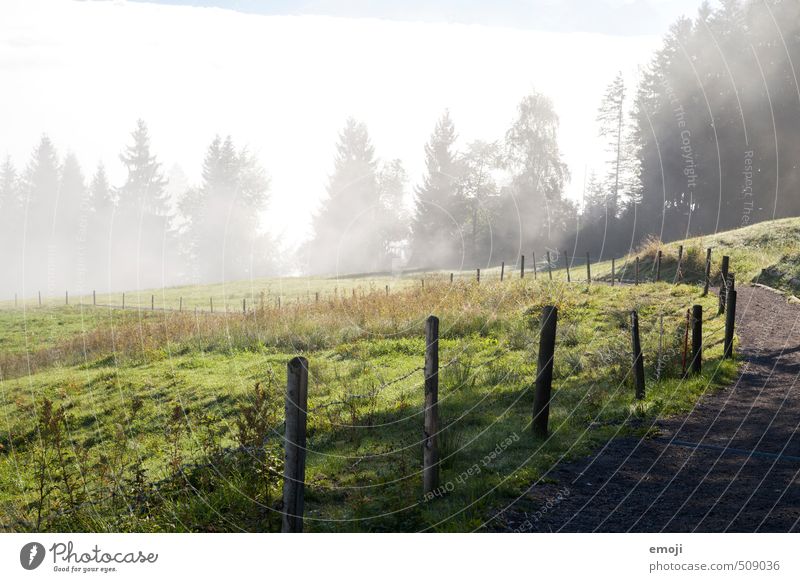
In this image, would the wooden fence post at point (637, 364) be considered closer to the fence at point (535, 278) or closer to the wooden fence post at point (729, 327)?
the wooden fence post at point (729, 327)

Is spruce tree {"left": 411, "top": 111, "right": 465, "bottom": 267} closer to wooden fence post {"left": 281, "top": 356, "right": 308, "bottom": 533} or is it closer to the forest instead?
the forest

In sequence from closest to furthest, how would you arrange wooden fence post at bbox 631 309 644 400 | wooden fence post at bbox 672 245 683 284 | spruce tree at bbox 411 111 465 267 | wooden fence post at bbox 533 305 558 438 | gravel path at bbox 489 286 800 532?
gravel path at bbox 489 286 800 532 < wooden fence post at bbox 533 305 558 438 < wooden fence post at bbox 631 309 644 400 < spruce tree at bbox 411 111 465 267 < wooden fence post at bbox 672 245 683 284

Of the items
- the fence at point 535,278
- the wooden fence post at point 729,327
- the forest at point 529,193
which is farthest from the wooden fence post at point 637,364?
the forest at point 529,193

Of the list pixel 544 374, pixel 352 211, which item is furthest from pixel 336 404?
pixel 352 211

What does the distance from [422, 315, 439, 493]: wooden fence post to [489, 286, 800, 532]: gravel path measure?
106 cm

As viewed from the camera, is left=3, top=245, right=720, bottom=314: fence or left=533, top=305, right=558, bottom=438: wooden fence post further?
left=3, top=245, right=720, bottom=314: fence

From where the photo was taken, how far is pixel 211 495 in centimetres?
867

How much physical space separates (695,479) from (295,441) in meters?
5.37

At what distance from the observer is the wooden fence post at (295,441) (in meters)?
6.03

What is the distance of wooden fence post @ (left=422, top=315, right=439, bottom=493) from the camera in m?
8.29

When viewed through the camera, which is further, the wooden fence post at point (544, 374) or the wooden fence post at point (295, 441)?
the wooden fence post at point (544, 374)

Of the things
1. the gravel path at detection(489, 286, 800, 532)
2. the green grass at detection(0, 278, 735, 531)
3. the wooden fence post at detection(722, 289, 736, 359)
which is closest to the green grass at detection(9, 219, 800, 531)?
the green grass at detection(0, 278, 735, 531)

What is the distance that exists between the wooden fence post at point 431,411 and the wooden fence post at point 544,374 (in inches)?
103

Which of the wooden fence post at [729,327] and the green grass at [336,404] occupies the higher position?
the wooden fence post at [729,327]
